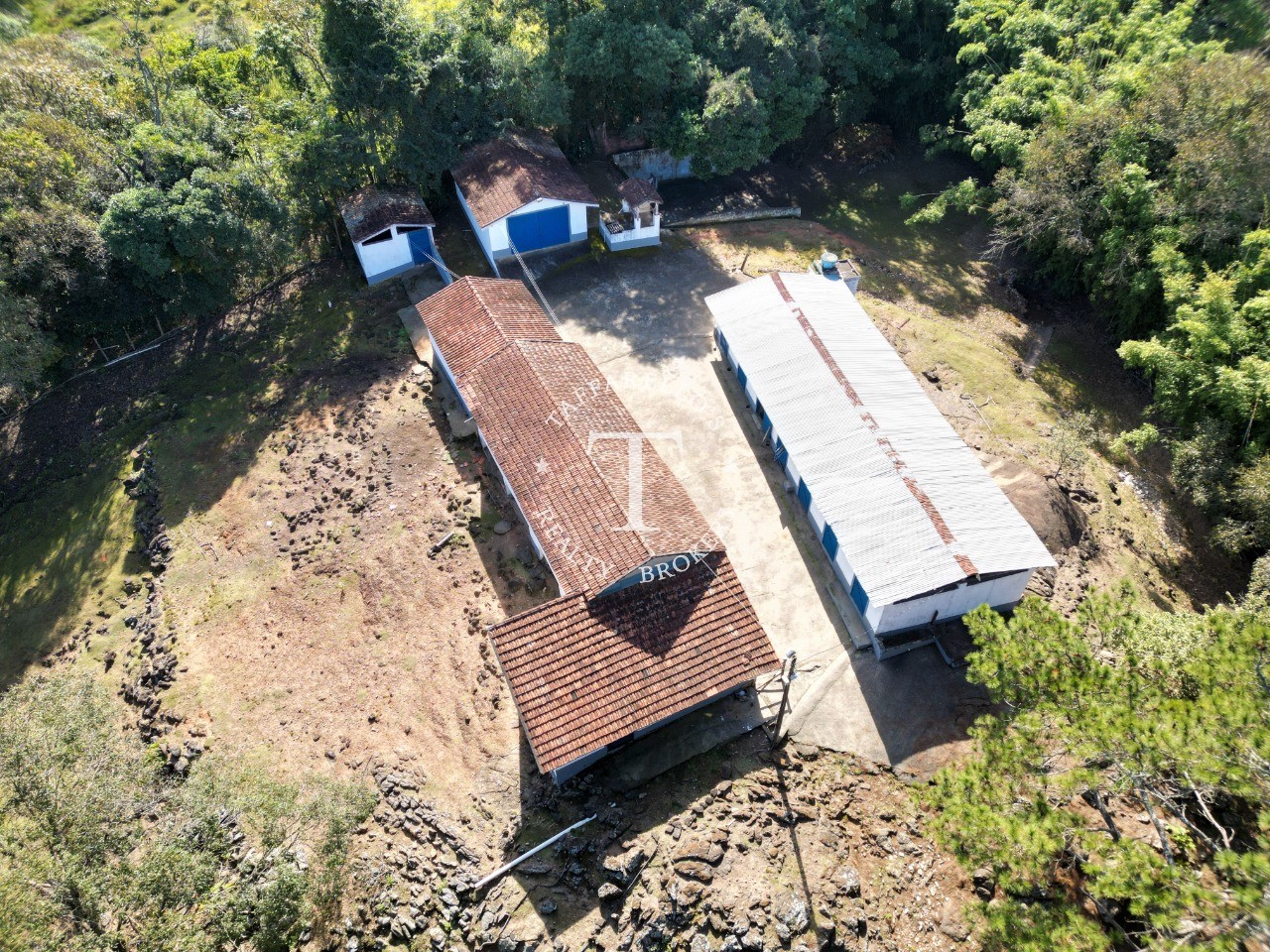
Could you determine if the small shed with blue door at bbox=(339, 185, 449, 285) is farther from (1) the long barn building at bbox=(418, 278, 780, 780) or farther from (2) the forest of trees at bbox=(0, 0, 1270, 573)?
(1) the long barn building at bbox=(418, 278, 780, 780)

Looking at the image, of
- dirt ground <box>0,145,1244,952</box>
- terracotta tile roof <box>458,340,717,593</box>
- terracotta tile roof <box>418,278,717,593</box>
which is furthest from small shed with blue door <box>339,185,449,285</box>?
terracotta tile roof <box>458,340,717,593</box>

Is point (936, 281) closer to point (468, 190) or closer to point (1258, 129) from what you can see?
point (1258, 129)

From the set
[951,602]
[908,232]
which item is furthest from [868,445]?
[908,232]

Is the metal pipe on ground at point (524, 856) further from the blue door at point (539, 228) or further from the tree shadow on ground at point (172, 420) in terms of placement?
the blue door at point (539, 228)

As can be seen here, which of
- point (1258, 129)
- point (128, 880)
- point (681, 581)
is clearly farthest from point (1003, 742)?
point (1258, 129)

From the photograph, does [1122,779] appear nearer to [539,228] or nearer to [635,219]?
[635,219]

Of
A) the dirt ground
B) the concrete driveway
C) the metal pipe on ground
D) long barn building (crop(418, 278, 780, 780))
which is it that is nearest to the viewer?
the dirt ground
